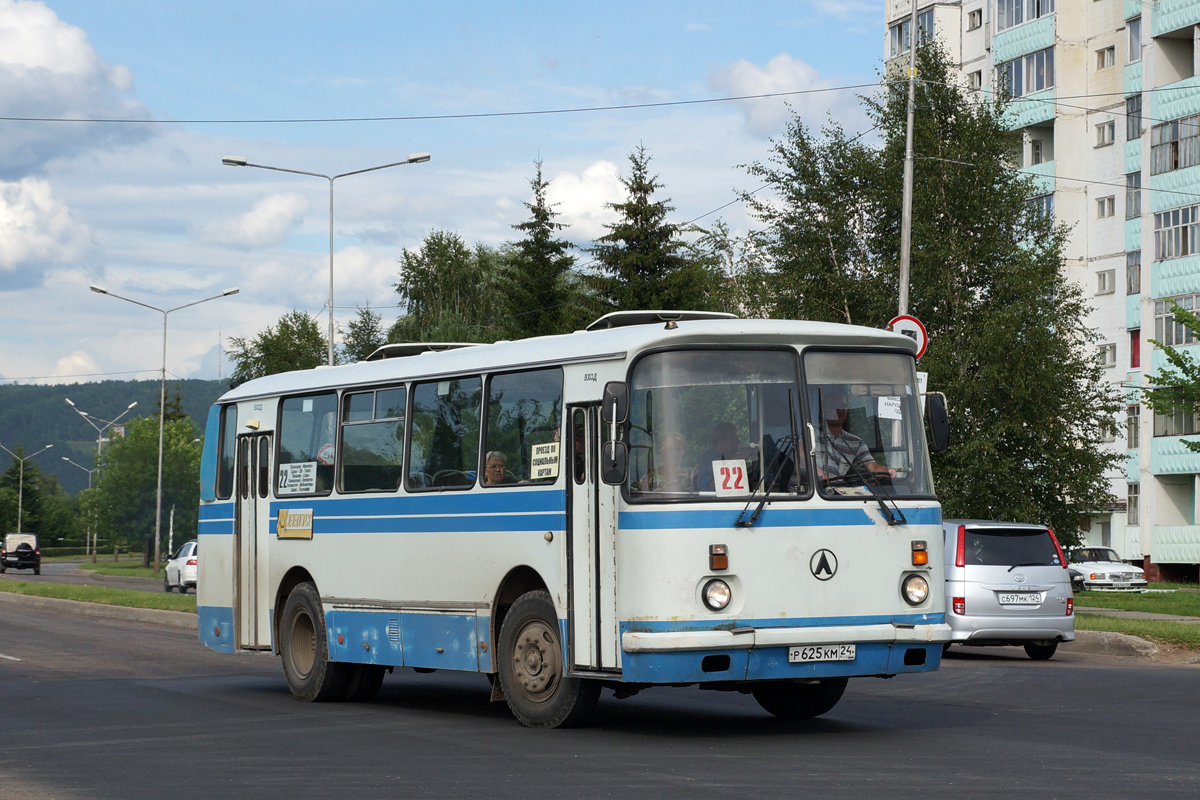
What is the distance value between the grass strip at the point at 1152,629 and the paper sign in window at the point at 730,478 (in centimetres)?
1220

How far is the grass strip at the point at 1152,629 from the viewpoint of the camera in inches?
854

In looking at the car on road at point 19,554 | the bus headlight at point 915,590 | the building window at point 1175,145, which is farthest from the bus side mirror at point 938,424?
the car on road at point 19,554

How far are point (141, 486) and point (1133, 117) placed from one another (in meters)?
48.5

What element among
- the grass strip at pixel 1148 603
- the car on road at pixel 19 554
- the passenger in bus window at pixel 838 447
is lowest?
the car on road at pixel 19 554

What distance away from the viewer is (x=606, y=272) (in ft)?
214

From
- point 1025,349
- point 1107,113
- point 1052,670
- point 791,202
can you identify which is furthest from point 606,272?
point 1052,670

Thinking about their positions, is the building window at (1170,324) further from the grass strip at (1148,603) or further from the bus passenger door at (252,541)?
the bus passenger door at (252,541)

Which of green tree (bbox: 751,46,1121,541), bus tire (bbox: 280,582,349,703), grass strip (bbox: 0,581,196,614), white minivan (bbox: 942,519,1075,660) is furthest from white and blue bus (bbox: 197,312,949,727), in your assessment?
green tree (bbox: 751,46,1121,541)

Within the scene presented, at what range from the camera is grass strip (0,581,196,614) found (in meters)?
32.3

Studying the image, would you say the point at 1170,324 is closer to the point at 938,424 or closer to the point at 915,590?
the point at 938,424

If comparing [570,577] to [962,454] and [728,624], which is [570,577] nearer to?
[728,624]

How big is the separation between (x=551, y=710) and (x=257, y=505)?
537 cm

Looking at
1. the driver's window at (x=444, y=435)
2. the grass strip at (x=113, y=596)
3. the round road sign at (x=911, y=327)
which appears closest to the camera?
the driver's window at (x=444, y=435)

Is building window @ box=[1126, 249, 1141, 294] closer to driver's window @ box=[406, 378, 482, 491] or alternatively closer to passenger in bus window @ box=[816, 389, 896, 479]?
driver's window @ box=[406, 378, 482, 491]
